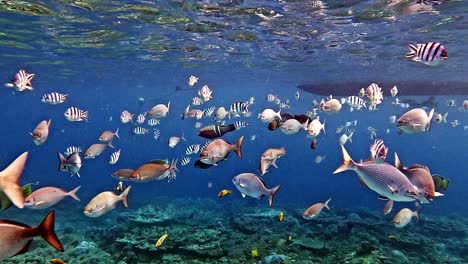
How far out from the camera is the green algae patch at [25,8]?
53.2ft

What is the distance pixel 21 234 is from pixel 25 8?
57.9 feet

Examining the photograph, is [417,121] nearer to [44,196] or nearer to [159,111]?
[44,196]

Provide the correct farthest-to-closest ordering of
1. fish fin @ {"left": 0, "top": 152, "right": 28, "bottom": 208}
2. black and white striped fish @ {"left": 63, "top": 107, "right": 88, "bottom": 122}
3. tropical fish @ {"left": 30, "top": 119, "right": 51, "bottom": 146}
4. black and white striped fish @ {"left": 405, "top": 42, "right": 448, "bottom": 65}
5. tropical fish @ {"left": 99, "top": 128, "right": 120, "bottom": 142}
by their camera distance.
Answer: tropical fish @ {"left": 99, "top": 128, "right": 120, "bottom": 142}
black and white striped fish @ {"left": 63, "top": 107, "right": 88, "bottom": 122}
tropical fish @ {"left": 30, "top": 119, "right": 51, "bottom": 146}
black and white striped fish @ {"left": 405, "top": 42, "right": 448, "bottom": 65}
fish fin @ {"left": 0, "top": 152, "right": 28, "bottom": 208}

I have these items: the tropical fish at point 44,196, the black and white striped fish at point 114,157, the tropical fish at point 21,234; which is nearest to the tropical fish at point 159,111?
the black and white striped fish at point 114,157

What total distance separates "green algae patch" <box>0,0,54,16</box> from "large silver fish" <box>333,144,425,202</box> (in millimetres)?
17255

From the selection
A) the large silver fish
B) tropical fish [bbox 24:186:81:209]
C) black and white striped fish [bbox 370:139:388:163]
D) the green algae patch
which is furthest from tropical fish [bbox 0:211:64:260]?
the green algae patch

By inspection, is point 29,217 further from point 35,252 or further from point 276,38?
point 276,38

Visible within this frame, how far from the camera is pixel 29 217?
18734mm

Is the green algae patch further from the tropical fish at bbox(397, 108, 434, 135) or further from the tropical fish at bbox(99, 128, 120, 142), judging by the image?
the tropical fish at bbox(397, 108, 434, 135)

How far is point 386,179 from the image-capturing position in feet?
14.3

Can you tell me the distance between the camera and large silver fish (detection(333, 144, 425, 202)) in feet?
14.0

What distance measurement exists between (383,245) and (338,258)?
262 cm

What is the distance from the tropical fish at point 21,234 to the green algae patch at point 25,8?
16638 mm

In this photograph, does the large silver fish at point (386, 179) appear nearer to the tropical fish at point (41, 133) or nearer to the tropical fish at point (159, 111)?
the tropical fish at point (41, 133)
